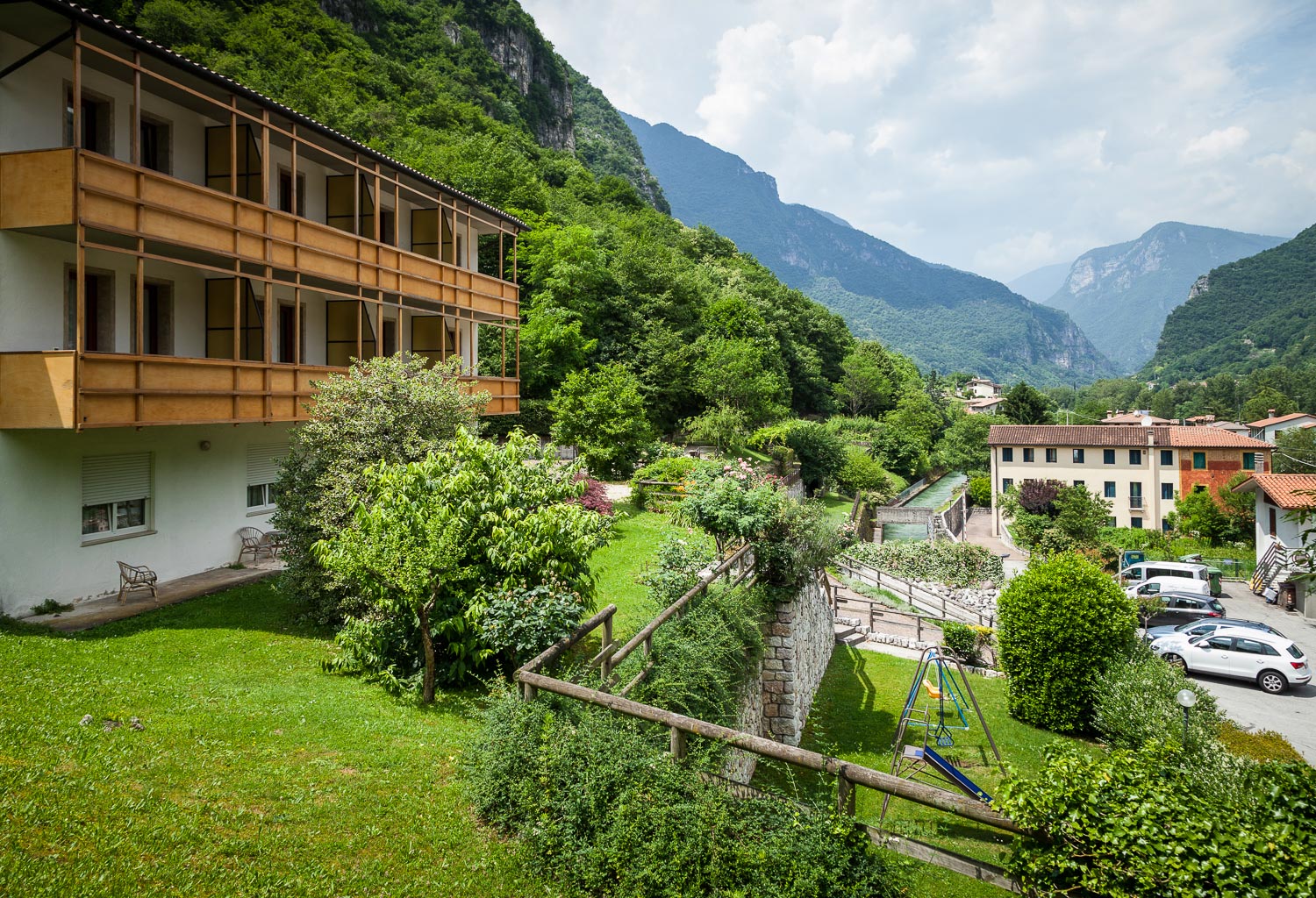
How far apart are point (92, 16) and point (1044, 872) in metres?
16.1

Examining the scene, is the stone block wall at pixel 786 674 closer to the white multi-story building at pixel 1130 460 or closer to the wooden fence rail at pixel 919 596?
the wooden fence rail at pixel 919 596

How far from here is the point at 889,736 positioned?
14.3m

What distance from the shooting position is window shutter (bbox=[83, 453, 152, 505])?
12.0 meters

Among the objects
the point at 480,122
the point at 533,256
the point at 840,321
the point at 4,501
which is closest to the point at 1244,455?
the point at 533,256

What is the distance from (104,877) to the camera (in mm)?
4617

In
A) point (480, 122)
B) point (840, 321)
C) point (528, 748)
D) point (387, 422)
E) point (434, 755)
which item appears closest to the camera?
point (528, 748)

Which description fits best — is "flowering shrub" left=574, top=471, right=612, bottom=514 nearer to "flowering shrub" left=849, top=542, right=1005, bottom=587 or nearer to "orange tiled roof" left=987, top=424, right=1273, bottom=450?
"flowering shrub" left=849, top=542, right=1005, bottom=587

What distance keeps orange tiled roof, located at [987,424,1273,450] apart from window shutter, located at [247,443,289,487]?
49.9 metres

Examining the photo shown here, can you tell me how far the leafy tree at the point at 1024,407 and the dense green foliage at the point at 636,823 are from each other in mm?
77264

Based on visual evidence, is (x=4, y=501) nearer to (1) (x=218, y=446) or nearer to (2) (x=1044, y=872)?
(1) (x=218, y=446)

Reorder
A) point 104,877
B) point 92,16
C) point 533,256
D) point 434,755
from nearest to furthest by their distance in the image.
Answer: point 104,877 < point 434,755 < point 92,16 < point 533,256

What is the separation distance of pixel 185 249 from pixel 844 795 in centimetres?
1484

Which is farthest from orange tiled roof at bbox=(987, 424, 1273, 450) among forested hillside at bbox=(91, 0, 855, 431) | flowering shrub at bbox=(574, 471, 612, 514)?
flowering shrub at bbox=(574, 471, 612, 514)

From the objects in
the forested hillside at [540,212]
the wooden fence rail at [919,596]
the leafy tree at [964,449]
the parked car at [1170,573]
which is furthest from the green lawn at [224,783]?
the leafy tree at [964,449]
